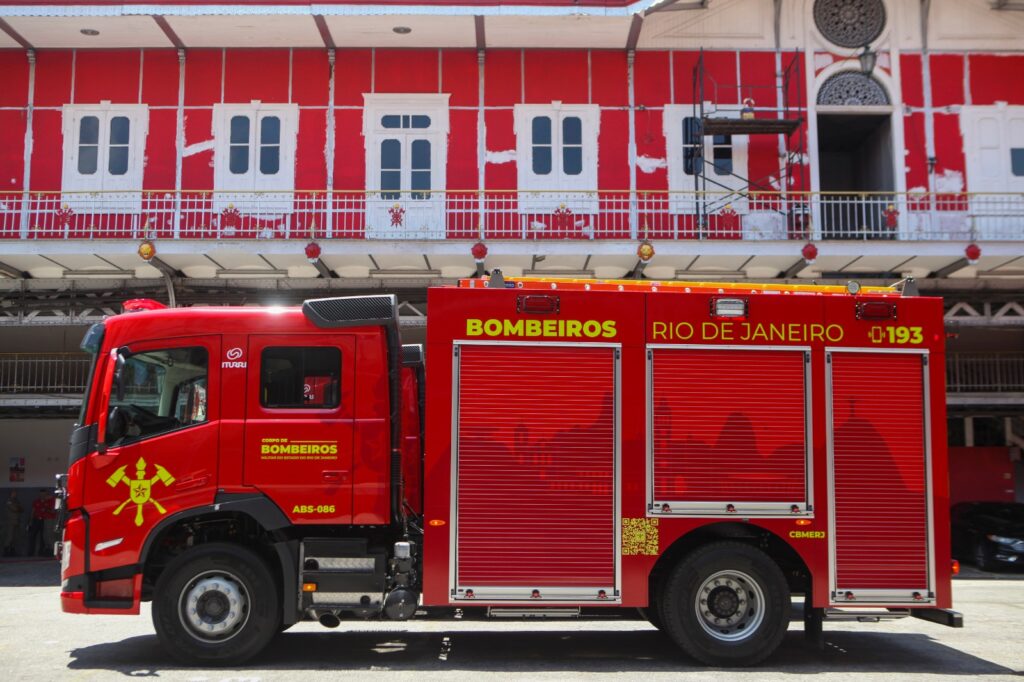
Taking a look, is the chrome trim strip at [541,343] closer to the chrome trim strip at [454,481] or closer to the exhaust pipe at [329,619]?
the chrome trim strip at [454,481]

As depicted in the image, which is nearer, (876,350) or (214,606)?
(214,606)

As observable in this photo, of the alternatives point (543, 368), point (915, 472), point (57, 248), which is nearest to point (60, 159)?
point (57, 248)

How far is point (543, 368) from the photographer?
8.34 meters

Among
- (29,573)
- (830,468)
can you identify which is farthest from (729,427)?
(29,573)

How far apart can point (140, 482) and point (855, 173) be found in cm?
1872

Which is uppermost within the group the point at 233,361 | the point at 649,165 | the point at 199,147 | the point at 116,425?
the point at 199,147

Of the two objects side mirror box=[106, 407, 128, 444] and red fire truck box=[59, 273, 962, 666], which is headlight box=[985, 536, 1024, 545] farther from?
side mirror box=[106, 407, 128, 444]

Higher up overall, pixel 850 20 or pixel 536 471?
pixel 850 20

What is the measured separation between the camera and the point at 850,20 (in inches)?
766

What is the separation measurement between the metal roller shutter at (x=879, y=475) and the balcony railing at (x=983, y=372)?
12459 mm

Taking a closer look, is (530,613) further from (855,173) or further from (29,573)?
(855,173)

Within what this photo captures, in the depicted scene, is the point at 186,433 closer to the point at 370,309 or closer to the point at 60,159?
the point at 370,309

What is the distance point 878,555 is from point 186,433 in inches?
242

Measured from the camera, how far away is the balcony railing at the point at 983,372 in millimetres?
19906
